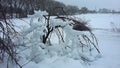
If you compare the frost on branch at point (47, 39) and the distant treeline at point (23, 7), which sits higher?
the distant treeline at point (23, 7)

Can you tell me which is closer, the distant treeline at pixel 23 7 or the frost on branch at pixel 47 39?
the distant treeline at pixel 23 7

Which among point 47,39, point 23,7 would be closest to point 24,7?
point 23,7

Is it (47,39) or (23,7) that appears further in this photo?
(47,39)

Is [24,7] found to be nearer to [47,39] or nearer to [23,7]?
[23,7]

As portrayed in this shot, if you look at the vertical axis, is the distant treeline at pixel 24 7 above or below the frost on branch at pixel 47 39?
above

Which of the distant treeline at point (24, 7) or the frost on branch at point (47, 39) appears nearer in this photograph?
the distant treeline at point (24, 7)

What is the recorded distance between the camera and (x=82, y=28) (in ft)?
23.1

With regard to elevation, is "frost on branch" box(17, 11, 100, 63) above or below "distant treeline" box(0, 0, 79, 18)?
below

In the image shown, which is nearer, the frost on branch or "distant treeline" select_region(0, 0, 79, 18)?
"distant treeline" select_region(0, 0, 79, 18)

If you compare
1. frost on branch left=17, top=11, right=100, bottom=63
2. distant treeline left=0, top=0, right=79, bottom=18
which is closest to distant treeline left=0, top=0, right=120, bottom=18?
distant treeline left=0, top=0, right=79, bottom=18

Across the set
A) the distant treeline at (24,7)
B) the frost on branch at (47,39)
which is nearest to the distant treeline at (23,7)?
the distant treeline at (24,7)

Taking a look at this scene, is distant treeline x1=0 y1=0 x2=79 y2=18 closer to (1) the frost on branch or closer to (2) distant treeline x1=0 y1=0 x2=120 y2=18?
(2) distant treeline x1=0 y1=0 x2=120 y2=18

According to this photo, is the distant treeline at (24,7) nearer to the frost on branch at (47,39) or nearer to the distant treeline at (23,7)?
the distant treeline at (23,7)

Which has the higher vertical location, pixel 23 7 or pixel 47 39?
pixel 23 7
